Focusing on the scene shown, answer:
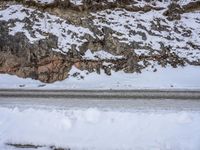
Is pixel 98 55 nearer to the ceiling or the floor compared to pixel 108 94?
nearer to the ceiling

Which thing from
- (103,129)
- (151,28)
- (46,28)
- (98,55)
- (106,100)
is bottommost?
(103,129)

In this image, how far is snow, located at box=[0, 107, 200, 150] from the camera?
1016cm

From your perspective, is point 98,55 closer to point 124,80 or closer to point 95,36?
point 95,36

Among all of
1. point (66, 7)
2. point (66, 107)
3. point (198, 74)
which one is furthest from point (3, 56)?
point (198, 74)

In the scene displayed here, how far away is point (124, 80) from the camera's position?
18.6 m

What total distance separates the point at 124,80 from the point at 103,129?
791 cm

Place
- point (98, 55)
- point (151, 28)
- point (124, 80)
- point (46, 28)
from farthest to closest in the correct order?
point (46, 28), point (151, 28), point (98, 55), point (124, 80)

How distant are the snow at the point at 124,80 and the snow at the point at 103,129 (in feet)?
18.7

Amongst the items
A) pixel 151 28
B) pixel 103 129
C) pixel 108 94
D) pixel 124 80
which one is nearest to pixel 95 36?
pixel 151 28

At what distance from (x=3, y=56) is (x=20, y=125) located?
9.83 m

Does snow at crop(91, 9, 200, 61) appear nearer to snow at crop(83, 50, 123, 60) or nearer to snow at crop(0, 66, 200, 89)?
snow at crop(83, 50, 123, 60)

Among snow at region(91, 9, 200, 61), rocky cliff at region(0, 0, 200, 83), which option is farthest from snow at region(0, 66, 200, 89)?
snow at region(91, 9, 200, 61)

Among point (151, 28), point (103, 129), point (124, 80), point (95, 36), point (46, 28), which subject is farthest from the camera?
point (46, 28)

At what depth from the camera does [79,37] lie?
20.9m
